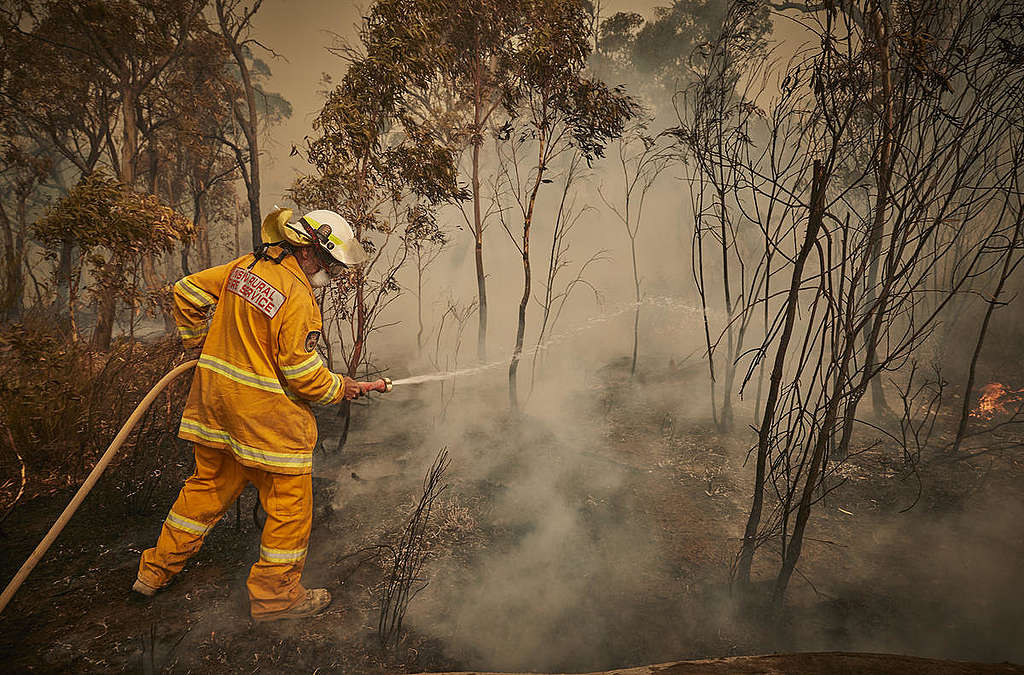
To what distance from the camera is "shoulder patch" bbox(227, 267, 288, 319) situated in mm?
2730

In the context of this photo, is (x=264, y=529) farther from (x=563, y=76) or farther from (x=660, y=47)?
(x=660, y=47)

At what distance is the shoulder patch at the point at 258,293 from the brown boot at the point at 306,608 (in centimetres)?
159

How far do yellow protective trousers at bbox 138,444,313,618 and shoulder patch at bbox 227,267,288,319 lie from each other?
846 mm

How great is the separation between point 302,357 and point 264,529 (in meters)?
0.95

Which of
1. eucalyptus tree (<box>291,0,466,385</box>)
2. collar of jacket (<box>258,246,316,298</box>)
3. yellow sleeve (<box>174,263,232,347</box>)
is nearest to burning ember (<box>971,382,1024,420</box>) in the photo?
eucalyptus tree (<box>291,0,466,385</box>)

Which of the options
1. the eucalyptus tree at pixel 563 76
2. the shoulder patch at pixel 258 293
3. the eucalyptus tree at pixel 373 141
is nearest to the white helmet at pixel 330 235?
the shoulder patch at pixel 258 293

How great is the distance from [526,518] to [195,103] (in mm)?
11474

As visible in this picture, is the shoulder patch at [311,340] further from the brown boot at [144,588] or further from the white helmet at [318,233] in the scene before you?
the brown boot at [144,588]

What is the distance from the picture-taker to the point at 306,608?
9.36ft

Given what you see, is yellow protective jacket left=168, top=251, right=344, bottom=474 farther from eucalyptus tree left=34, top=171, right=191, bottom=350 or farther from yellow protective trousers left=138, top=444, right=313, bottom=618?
eucalyptus tree left=34, top=171, right=191, bottom=350

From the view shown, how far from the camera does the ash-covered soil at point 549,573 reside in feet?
8.75

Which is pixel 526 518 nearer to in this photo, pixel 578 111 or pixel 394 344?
pixel 578 111

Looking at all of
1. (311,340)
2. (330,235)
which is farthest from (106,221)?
(311,340)

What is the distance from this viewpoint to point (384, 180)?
514 cm
